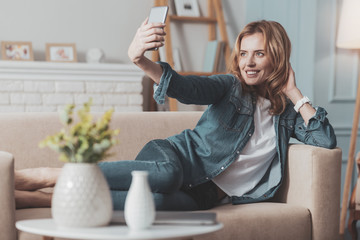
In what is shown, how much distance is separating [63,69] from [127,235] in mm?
3031

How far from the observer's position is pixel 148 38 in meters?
1.66

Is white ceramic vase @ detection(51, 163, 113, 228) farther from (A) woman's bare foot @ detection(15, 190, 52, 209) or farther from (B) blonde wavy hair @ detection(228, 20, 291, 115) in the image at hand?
(B) blonde wavy hair @ detection(228, 20, 291, 115)

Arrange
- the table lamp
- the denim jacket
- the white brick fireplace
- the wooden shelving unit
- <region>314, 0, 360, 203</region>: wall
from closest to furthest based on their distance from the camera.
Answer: the denim jacket
the table lamp
<region>314, 0, 360, 203</region>: wall
the white brick fireplace
the wooden shelving unit

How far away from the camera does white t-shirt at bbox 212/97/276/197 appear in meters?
2.05

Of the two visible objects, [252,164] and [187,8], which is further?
[187,8]

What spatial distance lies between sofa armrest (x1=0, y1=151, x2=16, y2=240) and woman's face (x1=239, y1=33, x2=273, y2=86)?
101 cm

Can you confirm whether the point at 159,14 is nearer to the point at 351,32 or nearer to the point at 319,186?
the point at 319,186

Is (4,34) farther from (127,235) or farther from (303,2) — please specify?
(127,235)

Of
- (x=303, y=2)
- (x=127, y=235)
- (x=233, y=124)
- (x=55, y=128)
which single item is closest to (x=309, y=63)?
(x=303, y=2)

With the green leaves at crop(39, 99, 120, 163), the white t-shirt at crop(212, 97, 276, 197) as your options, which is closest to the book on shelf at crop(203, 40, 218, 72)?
the white t-shirt at crop(212, 97, 276, 197)

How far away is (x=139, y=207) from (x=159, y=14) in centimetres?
75

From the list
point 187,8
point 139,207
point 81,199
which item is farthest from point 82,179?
point 187,8

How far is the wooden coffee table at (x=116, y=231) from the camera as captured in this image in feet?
3.55

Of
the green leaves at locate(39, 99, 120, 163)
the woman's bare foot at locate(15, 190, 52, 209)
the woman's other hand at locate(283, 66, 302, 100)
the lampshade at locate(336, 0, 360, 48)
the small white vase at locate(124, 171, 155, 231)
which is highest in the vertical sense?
the lampshade at locate(336, 0, 360, 48)
